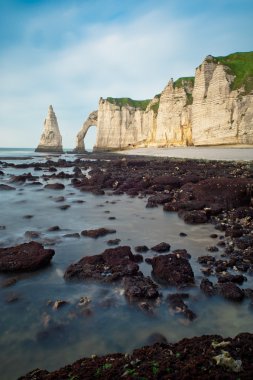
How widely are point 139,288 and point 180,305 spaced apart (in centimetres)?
70

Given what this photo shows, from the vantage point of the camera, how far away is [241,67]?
166 ft

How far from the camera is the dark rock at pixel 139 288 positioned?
4.66m

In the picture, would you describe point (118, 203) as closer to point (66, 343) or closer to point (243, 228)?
point (243, 228)

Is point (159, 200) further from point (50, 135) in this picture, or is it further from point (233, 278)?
point (50, 135)

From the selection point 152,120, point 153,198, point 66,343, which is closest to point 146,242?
point 66,343

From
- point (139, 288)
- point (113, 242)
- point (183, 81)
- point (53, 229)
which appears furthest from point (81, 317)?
point (183, 81)

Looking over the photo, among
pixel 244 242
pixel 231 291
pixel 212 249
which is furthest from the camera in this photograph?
pixel 244 242

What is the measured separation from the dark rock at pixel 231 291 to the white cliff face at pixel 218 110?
45.2 metres

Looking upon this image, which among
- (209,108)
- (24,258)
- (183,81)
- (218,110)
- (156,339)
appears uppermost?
(183,81)

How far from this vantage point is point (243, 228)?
27.6ft

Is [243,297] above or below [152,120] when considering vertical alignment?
below

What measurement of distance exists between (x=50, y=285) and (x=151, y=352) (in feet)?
8.54

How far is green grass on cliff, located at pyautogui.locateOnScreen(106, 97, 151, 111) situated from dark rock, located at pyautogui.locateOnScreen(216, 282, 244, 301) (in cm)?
8492

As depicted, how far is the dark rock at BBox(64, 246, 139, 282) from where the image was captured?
5406mm
